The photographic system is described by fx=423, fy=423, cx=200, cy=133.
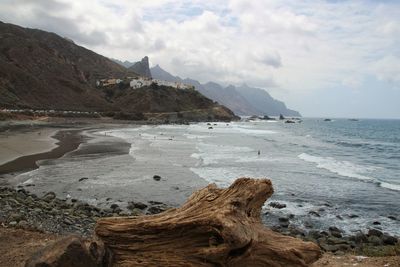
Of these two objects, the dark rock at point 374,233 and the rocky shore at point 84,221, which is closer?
the rocky shore at point 84,221

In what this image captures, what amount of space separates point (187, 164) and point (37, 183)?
1247 centimetres

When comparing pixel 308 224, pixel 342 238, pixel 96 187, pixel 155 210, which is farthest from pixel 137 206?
pixel 342 238

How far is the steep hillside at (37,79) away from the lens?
9325cm

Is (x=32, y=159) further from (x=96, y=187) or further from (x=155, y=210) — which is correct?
(x=155, y=210)

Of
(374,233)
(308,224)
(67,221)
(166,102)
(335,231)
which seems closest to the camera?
(67,221)

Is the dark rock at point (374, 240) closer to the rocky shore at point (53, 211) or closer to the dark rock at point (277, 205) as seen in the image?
the dark rock at point (277, 205)

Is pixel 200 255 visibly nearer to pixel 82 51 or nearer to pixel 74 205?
pixel 74 205

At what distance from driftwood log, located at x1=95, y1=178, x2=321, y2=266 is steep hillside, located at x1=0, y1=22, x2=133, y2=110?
78277mm

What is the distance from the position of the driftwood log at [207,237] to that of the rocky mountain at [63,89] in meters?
77.3

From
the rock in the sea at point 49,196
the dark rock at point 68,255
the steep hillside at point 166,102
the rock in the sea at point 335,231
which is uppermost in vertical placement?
the steep hillside at point 166,102

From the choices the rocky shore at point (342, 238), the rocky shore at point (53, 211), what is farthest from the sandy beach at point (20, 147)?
the rocky shore at point (342, 238)

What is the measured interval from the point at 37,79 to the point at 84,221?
99301 mm

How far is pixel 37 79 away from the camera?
104312 mm

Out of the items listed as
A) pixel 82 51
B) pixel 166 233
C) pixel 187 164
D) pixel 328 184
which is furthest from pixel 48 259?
pixel 82 51
